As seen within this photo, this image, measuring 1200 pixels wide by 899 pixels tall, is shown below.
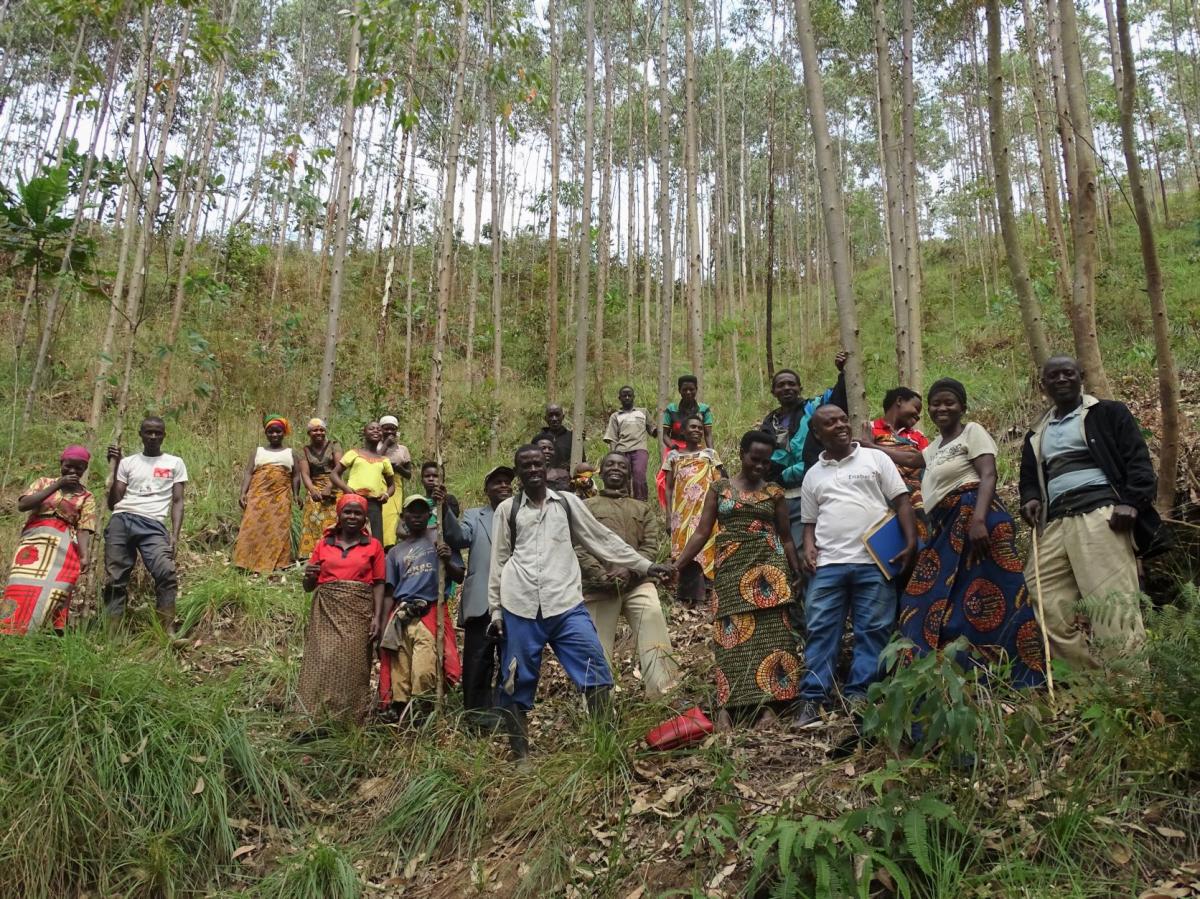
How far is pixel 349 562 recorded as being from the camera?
5.01 metres

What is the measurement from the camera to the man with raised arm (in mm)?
4199

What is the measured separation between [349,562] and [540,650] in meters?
1.45

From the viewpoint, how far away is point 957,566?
3.89 metres

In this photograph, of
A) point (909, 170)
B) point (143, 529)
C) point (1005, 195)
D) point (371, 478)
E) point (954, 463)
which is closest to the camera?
point (954, 463)

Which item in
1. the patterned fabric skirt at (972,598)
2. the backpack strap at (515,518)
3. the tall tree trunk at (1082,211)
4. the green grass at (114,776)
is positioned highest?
the tall tree trunk at (1082,211)

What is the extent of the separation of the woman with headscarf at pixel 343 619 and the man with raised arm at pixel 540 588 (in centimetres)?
100

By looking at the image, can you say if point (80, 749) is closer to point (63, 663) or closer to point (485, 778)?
point (63, 663)

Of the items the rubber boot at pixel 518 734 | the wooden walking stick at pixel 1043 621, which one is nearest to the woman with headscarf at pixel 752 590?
the rubber boot at pixel 518 734

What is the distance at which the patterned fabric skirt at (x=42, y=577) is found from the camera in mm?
5404

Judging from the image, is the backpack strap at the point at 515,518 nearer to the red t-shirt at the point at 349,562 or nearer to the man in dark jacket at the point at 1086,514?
the red t-shirt at the point at 349,562

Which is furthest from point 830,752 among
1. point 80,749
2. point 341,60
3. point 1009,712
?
point 341,60

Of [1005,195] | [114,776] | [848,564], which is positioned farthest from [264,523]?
[1005,195]

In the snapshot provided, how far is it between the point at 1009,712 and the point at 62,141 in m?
17.0

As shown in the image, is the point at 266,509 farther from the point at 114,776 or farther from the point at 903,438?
the point at 903,438
